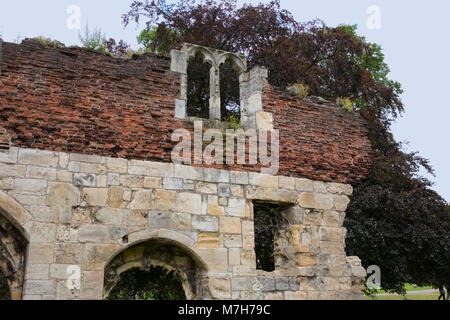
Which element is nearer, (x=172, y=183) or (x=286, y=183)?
(x=172, y=183)

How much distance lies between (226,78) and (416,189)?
662 cm

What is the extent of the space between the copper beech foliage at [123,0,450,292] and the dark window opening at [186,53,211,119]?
2.54 feet

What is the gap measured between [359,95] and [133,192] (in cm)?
1186

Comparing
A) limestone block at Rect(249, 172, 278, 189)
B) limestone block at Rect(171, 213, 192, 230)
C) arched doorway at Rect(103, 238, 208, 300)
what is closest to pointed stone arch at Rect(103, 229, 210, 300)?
arched doorway at Rect(103, 238, 208, 300)

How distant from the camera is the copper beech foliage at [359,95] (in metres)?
12.7

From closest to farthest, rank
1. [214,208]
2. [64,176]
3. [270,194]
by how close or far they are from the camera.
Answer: [64,176] → [214,208] → [270,194]

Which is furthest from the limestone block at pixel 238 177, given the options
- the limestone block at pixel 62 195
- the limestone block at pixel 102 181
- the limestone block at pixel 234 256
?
the limestone block at pixel 62 195

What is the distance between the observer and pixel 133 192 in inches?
273

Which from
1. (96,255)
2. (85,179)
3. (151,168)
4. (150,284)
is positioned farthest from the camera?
(150,284)

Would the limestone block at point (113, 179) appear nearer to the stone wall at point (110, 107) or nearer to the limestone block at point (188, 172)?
the stone wall at point (110, 107)

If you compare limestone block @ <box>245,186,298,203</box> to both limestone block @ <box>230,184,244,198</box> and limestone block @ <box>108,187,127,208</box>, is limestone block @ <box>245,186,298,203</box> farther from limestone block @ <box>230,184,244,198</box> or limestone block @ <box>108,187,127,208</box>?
limestone block @ <box>108,187,127,208</box>

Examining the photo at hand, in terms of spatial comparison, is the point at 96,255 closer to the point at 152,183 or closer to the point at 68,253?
the point at 68,253

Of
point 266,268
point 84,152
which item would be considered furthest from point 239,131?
point 266,268

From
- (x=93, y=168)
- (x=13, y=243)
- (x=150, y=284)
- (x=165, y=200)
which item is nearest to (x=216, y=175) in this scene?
(x=165, y=200)
